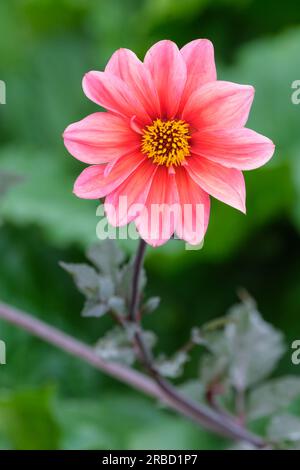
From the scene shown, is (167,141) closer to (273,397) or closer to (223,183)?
(223,183)

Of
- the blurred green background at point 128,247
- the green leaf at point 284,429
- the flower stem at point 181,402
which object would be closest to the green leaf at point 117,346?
the flower stem at point 181,402

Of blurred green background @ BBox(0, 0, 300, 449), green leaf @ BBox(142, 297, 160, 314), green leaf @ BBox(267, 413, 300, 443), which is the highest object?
blurred green background @ BBox(0, 0, 300, 449)

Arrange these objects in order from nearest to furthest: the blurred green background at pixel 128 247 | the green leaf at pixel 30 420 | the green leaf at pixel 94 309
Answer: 1. the green leaf at pixel 94 309
2. the green leaf at pixel 30 420
3. the blurred green background at pixel 128 247

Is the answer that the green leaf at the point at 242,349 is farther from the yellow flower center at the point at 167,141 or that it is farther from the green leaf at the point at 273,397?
the yellow flower center at the point at 167,141

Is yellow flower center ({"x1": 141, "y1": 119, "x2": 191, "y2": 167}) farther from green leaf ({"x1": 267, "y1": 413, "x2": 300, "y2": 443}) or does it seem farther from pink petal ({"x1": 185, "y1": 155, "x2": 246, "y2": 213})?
green leaf ({"x1": 267, "y1": 413, "x2": 300, "y2": 443})

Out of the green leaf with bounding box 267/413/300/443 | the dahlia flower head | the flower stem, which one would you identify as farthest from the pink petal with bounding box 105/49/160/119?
the green leaf with bounding box 267/413/300/443

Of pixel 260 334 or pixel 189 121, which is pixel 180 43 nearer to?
pixel 260 334
